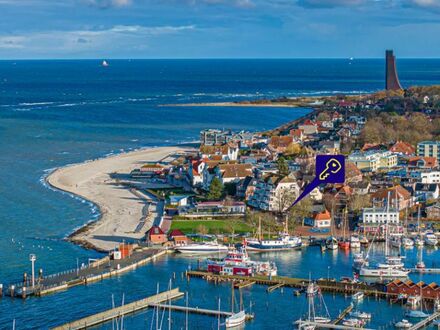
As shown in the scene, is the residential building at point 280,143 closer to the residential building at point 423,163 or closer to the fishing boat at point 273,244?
the residential building at point 423,163

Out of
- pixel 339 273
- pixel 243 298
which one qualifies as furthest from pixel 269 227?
pixel 243 298

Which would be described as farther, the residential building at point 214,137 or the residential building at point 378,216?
the residential building at point 214,137

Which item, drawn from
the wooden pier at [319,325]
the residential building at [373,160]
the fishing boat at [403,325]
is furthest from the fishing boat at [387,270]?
the residential building at [373,160]

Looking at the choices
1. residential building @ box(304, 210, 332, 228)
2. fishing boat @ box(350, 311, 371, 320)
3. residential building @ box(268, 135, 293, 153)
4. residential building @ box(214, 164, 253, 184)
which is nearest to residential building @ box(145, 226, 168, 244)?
residential building @ box(304, 210, 332, 228)

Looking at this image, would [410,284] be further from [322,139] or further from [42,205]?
[322,139]

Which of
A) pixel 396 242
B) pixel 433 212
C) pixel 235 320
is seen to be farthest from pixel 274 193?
pixel 235 320

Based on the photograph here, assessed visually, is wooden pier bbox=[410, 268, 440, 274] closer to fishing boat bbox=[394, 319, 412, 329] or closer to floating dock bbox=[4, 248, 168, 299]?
fishing boat bbox=[394, 319, 412, 329]
